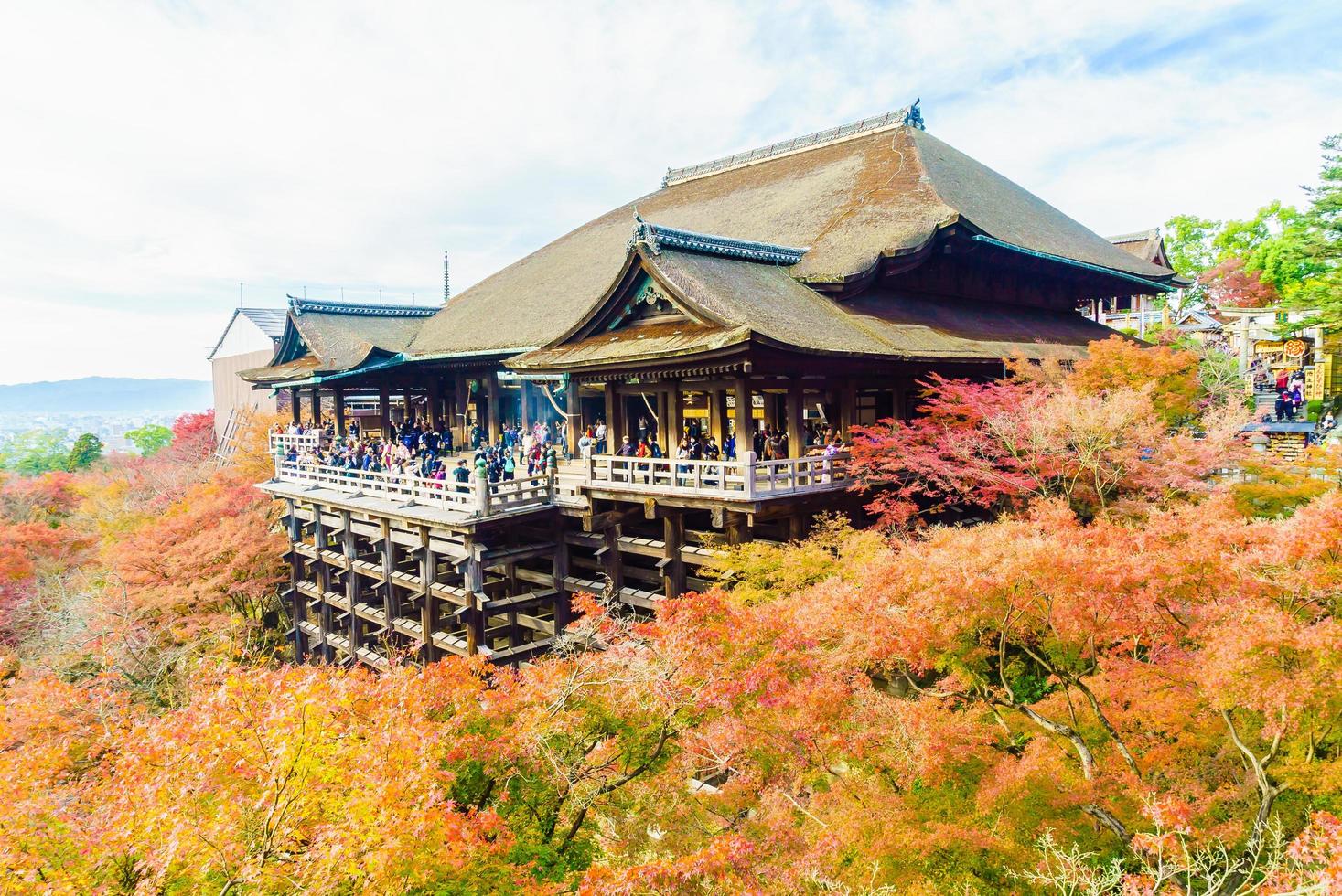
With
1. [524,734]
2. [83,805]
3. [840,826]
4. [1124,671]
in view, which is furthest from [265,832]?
[1124,671]

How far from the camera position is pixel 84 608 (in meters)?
22.0

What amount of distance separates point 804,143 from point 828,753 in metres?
25.8

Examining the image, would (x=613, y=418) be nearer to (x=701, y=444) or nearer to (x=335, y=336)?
(x=701, y=444)

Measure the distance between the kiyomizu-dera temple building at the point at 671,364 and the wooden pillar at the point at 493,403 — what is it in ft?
0.30

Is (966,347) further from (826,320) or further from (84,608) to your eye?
(84,608)

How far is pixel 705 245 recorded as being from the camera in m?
15.9

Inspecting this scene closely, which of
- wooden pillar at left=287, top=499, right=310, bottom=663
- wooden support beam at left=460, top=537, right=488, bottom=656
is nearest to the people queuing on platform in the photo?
wooden support beam at left=460, top=537, right=488, bottom=656

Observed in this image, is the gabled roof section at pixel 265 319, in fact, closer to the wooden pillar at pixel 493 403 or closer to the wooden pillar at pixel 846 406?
the wooden pillar at pixel 493 403

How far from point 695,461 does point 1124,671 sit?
7.07m

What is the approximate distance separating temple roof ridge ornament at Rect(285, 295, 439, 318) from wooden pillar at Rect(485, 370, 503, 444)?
7419mm

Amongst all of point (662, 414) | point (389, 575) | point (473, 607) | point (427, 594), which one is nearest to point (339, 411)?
point (389, 575)

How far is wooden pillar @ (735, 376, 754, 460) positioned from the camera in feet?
42.9

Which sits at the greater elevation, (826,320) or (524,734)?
(826,320)

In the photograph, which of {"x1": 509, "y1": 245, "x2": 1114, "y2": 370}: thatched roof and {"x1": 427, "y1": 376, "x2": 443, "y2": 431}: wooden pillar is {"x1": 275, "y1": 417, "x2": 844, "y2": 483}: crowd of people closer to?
{"x1": 427, "y1": 376, "x2": 443, "y2": 431}: wooden pillar
